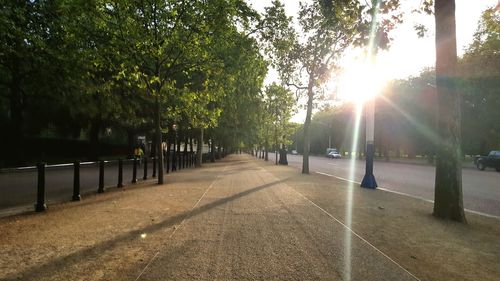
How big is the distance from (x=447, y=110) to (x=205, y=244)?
20.6 ft

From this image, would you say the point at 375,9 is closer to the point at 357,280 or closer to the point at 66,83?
the point at 357,280

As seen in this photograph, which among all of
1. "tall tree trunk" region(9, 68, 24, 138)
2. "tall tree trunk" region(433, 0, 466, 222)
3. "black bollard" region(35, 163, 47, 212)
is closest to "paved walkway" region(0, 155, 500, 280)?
"black bollard" region(35, 163, 47, 212)

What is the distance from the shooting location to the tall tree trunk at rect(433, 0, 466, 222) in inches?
378

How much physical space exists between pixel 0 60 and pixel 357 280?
19884mm

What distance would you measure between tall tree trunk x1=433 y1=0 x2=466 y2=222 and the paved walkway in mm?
918

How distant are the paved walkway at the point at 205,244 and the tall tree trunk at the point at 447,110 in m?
0.92

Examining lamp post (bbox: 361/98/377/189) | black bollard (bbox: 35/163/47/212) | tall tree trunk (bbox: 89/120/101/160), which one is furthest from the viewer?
tall tree trunk (bbox: 89/120/101/160)

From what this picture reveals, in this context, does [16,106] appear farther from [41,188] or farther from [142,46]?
[41,188]

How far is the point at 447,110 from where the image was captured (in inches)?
382

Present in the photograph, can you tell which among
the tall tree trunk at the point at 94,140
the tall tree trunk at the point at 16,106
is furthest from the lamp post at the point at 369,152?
the tall tree trunk at the point at 94,140

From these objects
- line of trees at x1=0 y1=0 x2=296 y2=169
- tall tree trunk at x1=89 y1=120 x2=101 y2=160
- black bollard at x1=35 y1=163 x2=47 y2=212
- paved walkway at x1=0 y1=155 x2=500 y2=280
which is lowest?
paved walkway at x1=0 y1=155 x2=500 y2=280

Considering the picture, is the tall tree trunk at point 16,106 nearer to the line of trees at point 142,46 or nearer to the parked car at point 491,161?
the line of trees at point 142,46

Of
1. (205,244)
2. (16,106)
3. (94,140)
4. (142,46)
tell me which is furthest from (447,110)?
(94,140)

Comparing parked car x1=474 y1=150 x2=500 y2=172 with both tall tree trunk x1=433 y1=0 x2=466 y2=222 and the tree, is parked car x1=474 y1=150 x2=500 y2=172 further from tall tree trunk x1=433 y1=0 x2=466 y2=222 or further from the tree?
tall tree trunk x1=433 y1=0 x2=466 y2=222
